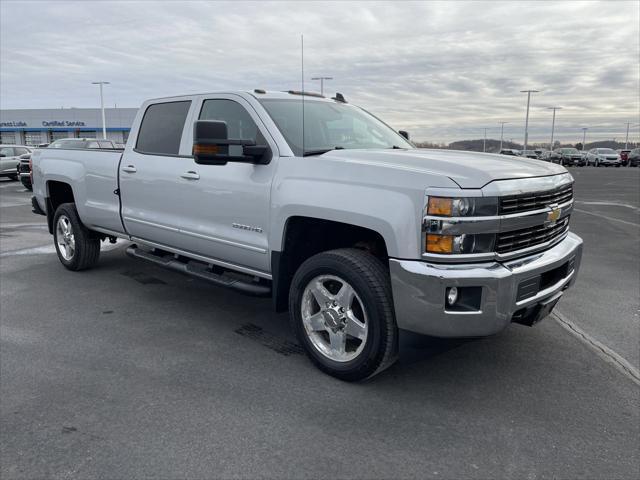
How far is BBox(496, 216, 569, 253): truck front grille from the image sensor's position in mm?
3225

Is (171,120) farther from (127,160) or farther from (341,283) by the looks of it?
(341,283)

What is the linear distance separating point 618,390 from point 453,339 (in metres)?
1.28

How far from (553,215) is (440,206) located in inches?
41.3

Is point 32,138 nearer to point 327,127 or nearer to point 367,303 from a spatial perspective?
point 327,127

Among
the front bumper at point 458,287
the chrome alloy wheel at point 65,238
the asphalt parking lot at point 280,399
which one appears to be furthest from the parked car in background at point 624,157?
the front bumper at point 458,287

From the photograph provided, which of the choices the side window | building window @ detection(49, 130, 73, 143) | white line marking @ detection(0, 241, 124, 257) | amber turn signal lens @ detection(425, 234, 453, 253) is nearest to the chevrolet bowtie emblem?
amber turn signal lens @ detection(425, 234, 453, 253)

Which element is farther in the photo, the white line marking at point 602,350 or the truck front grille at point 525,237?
the white line marking at point 602,350

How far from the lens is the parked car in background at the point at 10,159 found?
22.5 m

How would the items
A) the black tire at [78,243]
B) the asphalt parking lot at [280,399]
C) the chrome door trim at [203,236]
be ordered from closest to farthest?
the asphalt parking lot at [280,399] < the chrome door trim at [203,236] < the black tire at [78,243]

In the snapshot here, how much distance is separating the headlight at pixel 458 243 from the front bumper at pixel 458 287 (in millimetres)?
90

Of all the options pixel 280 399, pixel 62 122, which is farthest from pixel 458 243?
pixel 62 122

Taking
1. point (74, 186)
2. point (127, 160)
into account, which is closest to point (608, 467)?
point (127, 160)

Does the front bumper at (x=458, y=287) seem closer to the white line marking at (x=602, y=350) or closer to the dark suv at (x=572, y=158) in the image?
the white line marking at (x=602, y=350)

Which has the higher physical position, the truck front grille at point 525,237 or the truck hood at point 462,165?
the truck hood at point 462,165
